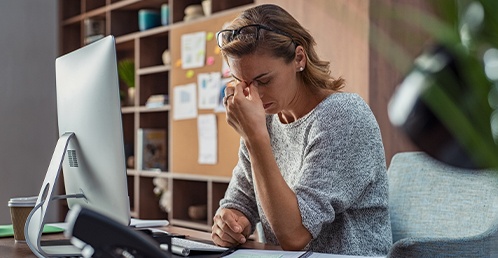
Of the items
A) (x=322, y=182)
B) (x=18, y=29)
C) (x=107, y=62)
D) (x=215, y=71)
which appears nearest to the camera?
(x=107, y=62)

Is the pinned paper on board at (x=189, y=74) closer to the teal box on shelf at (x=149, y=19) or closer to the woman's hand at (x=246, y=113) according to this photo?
the teal box on shelf at (x=149, y=19)

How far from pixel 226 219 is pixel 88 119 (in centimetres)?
47

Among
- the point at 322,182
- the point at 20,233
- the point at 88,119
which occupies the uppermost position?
the point at 88,119

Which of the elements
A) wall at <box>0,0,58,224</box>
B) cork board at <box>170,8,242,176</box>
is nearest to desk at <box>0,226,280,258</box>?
cork board at <box>170,8,242,176</box>

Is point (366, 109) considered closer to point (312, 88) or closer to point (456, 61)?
point (312, 88)

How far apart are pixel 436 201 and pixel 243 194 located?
508mm

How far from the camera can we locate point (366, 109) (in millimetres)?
1850

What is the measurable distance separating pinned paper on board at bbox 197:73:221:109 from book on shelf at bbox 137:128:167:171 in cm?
77

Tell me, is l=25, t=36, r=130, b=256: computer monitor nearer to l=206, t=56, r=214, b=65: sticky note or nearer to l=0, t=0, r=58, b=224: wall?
l=206, t=56, r=214, b=65: sticky note

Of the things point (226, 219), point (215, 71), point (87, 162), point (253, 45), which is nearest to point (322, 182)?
point (226, 219)

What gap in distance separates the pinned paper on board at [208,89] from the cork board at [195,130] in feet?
0.11

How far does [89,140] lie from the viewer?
4.84 feet

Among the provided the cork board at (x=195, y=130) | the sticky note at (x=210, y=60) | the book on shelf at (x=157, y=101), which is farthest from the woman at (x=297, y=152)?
the book on shelf at (x=157, y=101)

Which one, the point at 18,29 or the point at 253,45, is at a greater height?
the point at 18,29
